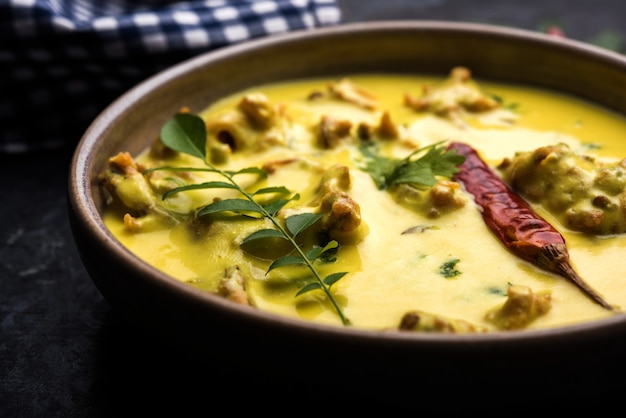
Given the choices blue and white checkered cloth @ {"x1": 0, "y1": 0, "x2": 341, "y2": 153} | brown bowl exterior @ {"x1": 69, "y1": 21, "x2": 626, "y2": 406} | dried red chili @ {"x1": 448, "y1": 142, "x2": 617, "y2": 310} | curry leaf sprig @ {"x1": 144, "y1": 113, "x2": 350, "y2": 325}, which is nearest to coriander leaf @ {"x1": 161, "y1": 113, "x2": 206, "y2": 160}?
curry leaf sprig @ {"x1": 144, "y1": 113, "x2": 350, "y2": 325}

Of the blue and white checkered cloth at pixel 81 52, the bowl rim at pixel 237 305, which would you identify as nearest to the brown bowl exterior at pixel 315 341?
the bowl rim at pixel 237 305

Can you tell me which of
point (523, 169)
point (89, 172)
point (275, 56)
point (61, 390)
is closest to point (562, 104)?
point (523, 169)

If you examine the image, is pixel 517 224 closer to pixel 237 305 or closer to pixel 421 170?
pixel 421 170

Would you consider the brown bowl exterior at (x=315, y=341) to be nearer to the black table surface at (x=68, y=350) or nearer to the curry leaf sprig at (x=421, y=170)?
the black table surface at (x=68, y=350)

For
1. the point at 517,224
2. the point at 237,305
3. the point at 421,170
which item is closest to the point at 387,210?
the point at 421,170

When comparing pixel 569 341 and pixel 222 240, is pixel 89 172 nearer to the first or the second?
pixel 222 240
